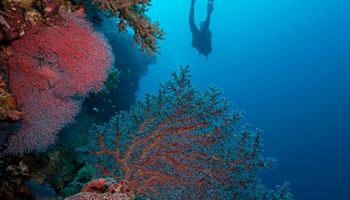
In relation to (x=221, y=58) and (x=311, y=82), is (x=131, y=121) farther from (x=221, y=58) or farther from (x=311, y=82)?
(x=221, y=58)

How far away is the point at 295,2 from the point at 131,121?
13100cm

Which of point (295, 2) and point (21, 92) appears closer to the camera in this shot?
point (21, 92)

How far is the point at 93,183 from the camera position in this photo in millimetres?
3025

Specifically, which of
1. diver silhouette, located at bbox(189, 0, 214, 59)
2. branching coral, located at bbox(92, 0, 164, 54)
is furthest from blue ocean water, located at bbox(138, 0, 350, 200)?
branching coral, located at bbox(92, 0, 164, 54)

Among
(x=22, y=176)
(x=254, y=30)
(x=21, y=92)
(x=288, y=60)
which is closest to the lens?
(x=21, y=92)

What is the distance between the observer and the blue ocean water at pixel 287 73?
174 feet

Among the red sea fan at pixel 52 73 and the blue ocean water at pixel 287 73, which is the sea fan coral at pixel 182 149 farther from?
the blue ocean water at pixel 287 73

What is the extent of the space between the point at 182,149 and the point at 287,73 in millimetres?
99223

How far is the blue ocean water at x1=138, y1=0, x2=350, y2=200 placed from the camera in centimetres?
5316

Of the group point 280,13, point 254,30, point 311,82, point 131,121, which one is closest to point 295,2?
point 280,13

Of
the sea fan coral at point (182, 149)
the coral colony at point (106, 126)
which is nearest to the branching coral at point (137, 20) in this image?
the coral colony at point (106, 126)

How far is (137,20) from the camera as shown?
332 centimetres

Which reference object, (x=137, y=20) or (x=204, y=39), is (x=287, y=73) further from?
(x=137, y=20)

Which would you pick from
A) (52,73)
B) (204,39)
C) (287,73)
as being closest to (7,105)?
(52,73)
